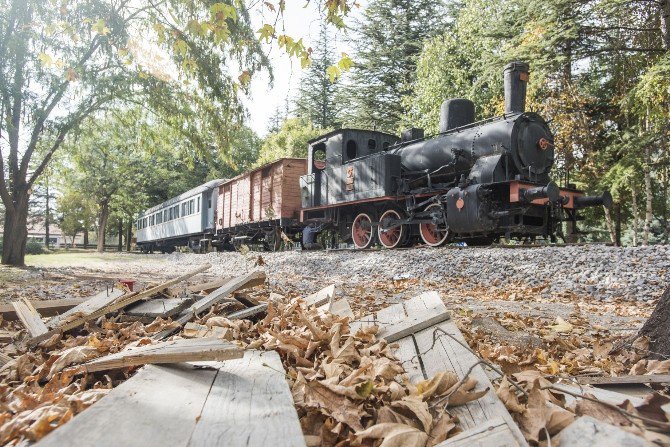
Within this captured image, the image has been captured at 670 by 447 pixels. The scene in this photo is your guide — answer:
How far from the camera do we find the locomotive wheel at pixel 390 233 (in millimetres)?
12477

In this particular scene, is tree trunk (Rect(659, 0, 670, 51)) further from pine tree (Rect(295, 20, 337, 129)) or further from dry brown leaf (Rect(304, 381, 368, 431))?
pine tree (Rect(295, 20, 337, 129))

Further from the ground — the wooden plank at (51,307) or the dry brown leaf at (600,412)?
the dry brown leaf at (600,412)

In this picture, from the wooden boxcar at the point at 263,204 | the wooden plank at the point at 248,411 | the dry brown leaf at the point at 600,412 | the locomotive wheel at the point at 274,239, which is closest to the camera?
the wooden plank at the point at 248,411

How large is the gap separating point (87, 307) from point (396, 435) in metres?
3.31

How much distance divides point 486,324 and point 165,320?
258cm

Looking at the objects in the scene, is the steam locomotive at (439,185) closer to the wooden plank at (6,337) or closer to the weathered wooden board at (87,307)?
the weathered wooden board at (87,307)

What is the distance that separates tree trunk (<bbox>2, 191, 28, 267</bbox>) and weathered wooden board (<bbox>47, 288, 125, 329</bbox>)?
430 inches

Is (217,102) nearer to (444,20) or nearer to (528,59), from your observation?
(528,59)

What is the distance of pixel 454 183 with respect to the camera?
449 inches

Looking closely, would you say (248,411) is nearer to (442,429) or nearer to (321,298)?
(442,429)

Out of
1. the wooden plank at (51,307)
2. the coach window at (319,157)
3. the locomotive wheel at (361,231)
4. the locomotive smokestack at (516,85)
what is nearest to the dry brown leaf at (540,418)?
the wooden plank at (51,307)

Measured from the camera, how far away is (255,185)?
1981 cm

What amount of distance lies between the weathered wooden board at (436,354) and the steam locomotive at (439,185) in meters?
7.17

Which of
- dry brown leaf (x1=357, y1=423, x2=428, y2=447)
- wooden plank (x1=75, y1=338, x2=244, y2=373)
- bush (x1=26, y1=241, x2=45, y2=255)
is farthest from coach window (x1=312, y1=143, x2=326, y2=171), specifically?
bush (x1=26, y1=241, x2=45, y2=255)
